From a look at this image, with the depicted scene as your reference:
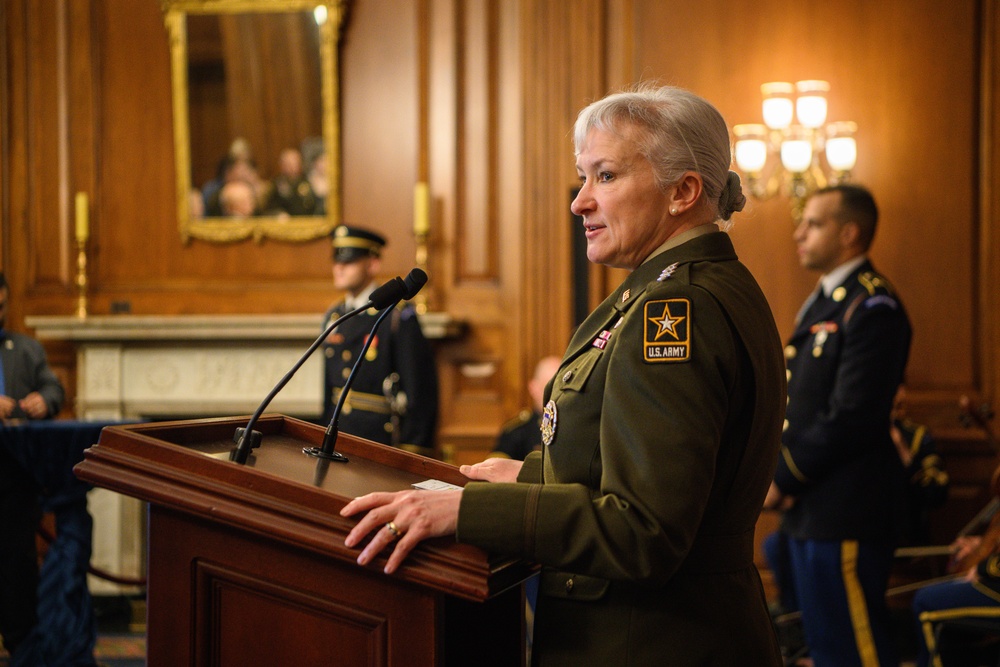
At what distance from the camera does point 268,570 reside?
1.31 m

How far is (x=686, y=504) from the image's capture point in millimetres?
1208

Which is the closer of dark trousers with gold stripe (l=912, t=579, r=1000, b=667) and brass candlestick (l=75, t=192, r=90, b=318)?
dark trousers with gold stripe (l=912, t=579, r=1000, b=667)

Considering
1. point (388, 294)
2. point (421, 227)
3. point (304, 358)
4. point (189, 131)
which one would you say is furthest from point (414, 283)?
point (189, 131)

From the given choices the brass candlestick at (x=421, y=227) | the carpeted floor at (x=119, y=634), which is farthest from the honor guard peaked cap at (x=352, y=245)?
the carpeted floor at (x=119, y=634)

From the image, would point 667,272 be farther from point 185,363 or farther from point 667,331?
point 185,363

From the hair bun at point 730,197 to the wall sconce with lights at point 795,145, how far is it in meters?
3.37

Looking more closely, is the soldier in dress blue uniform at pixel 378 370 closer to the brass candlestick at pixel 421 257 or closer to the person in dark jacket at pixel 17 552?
the brass candlestick at pixel 421 257

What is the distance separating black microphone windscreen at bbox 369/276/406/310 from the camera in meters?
1.52

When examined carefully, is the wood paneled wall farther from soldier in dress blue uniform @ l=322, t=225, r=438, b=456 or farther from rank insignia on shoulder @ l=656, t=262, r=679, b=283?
rank insignia on shoulder @ l=656, t=262, r=679, b=283

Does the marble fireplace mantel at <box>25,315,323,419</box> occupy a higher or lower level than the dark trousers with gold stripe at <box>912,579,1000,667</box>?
higher

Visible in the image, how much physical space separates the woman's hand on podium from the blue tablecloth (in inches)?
98.4

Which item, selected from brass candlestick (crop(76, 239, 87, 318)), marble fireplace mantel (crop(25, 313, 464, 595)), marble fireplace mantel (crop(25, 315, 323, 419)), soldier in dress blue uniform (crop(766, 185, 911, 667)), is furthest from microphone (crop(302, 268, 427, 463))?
brass candlestick (crop(76, 239, 87, 318))

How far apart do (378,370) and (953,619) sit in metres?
2.28

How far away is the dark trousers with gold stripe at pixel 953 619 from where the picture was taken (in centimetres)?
299
